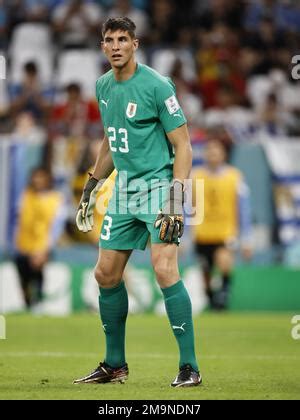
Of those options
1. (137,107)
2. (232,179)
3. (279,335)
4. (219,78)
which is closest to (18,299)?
(232,179)

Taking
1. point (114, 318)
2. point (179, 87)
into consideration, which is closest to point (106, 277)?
point (114, 318)

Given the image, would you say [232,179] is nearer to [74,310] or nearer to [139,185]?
[74,310]

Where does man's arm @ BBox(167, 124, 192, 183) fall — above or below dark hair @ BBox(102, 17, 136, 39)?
below

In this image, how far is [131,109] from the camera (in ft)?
23.0

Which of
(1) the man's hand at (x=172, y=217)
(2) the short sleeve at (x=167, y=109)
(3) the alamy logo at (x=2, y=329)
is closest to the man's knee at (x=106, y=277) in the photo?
(1) the man's hand at (x=172, y=217)

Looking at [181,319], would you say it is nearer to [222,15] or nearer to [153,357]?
[153,357]

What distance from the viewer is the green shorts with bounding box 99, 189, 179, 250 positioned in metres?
7.01

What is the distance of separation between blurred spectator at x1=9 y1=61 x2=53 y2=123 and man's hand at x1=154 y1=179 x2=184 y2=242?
8.70m

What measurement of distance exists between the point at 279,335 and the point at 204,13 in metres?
8.34

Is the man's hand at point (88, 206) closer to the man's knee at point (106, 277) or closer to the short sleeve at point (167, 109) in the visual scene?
the man's knee at point (106, 277)

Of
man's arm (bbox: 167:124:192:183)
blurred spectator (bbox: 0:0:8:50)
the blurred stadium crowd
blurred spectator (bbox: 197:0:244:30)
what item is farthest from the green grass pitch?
blurred spectator (bbox: 197:0:244:30)

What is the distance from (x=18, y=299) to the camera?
44.7 feet

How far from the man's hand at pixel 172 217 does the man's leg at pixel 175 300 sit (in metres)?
0.09

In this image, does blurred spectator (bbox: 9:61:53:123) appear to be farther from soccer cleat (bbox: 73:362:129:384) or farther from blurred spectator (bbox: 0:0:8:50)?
soccer cleat (bbox: 73:362:129:384)
